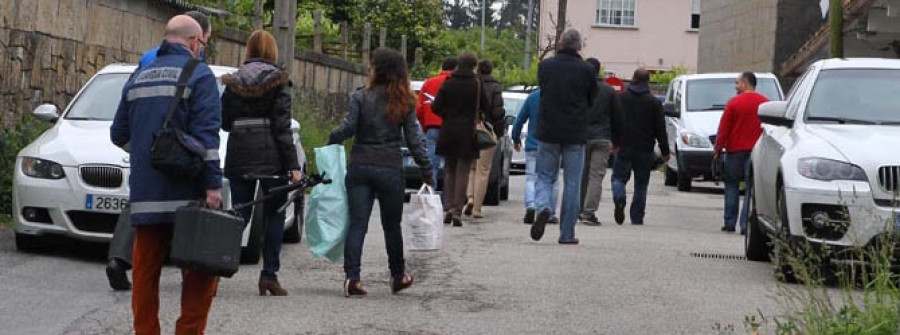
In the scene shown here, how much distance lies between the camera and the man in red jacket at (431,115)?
17.3 m

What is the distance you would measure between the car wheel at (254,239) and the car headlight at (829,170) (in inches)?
148

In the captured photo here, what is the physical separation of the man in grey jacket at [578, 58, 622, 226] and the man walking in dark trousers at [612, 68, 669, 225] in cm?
32

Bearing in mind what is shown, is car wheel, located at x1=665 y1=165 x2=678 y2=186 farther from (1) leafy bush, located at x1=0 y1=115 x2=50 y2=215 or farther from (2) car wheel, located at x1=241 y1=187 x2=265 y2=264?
(2) car wheel, located at x1=241 y1=187 x2=265 y2=264

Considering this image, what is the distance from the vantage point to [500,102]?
17.5 m

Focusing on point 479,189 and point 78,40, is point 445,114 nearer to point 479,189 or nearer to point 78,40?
point 479,189

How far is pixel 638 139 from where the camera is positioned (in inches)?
699

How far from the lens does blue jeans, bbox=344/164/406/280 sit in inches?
412

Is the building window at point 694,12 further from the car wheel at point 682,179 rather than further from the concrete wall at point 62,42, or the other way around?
the concrete wall at point 62,42

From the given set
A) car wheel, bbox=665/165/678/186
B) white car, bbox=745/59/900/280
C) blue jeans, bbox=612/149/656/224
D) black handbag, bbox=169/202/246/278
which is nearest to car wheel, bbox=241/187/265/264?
white car, bbox=745/59/900/280

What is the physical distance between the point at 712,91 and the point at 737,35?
A: 20619 millimetres

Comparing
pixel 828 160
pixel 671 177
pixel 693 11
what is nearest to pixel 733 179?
pixel 828 160

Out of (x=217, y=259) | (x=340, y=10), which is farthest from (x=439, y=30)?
(x=217, y=259)

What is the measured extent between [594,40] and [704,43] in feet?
37.1

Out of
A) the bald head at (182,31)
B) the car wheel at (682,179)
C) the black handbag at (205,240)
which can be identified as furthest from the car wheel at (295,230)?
the car wheel at (682,179)
